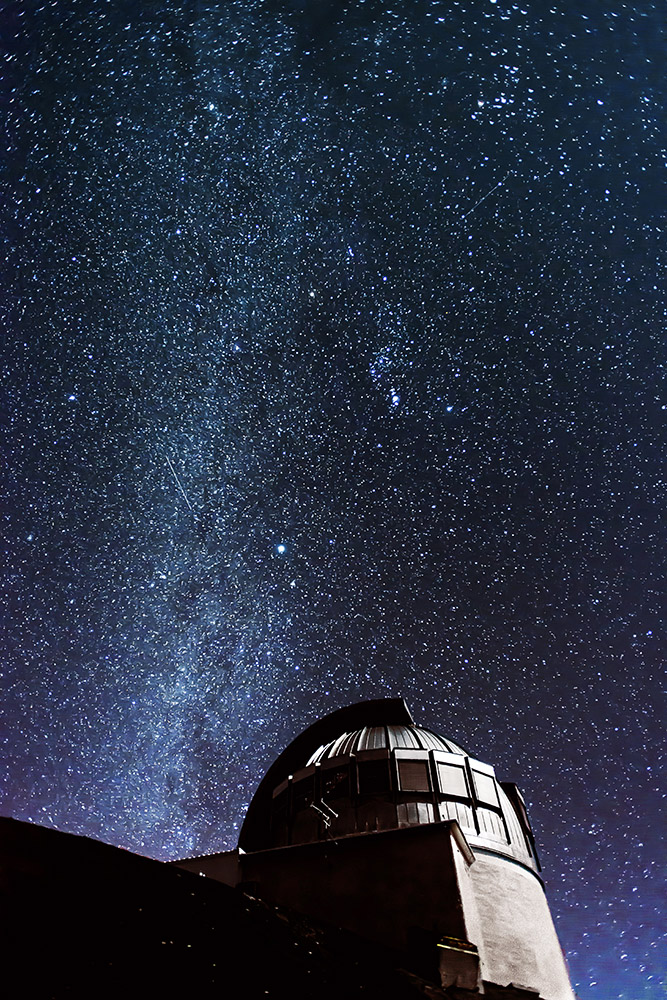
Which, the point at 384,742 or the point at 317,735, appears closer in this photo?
the point at 384,742

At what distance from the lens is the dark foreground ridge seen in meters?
4.33

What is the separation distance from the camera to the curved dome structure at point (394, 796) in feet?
43.8

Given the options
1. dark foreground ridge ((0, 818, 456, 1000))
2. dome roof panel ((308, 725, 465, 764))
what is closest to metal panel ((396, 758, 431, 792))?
dome roof panel ((308, 725, 465, 764))

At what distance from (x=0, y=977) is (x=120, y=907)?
1467mm

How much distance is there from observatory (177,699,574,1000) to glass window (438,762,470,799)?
3 cm

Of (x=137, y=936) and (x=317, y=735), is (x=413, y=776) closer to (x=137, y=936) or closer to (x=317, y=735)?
(x=317, y=735)

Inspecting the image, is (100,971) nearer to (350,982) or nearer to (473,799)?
(350,982)

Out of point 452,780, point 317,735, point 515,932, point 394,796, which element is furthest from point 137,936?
point 317,735

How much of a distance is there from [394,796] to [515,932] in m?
3.39

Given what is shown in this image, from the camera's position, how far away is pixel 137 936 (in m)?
5.04

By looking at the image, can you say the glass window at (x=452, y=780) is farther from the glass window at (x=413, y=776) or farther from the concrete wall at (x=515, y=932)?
the concrete wall at (x=515, y=932)

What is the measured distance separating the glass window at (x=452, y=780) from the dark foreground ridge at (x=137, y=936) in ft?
22.0

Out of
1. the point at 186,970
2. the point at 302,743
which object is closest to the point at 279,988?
the point at 186,970

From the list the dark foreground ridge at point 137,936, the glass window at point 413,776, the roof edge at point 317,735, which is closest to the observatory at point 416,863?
the glass window at point 413,776
